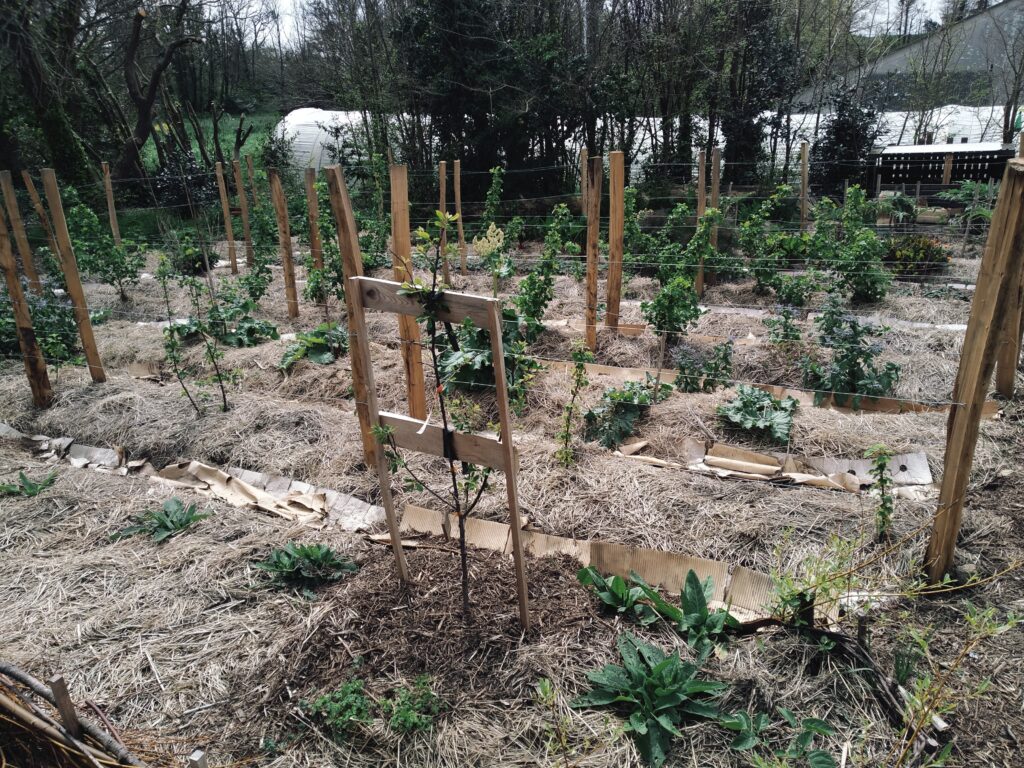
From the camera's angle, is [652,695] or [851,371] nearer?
[652,695]

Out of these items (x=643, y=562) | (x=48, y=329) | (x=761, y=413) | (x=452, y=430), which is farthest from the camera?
(x=48, y=329)

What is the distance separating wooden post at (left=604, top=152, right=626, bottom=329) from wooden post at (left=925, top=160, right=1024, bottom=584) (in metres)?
3.43

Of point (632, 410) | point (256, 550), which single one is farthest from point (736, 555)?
point (256, 550)

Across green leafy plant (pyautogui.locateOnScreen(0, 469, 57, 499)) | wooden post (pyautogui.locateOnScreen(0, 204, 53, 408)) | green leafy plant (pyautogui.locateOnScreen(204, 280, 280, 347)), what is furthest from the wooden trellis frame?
green leafy plant (pyautogui.locateOnScreen(204, 280, 280, 347))

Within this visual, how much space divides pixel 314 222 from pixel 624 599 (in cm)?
611

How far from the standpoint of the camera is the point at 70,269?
18.2 feet

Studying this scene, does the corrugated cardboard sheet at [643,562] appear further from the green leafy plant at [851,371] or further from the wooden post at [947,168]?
the wooden post at [947,168]

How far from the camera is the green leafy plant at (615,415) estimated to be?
177 inches

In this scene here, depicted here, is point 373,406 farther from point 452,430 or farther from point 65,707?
point 65,707

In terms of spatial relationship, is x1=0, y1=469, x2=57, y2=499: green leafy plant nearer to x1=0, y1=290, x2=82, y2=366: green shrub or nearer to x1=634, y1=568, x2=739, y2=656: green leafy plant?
x1=0, y1=290, x2=82, y2=366: green shrub

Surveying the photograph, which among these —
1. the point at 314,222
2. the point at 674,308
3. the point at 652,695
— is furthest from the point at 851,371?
the point at 314,222

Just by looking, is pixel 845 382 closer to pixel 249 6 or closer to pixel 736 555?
pixel 736 555

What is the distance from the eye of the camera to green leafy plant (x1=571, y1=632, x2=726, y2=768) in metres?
2.36

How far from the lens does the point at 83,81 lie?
16.6 meters
